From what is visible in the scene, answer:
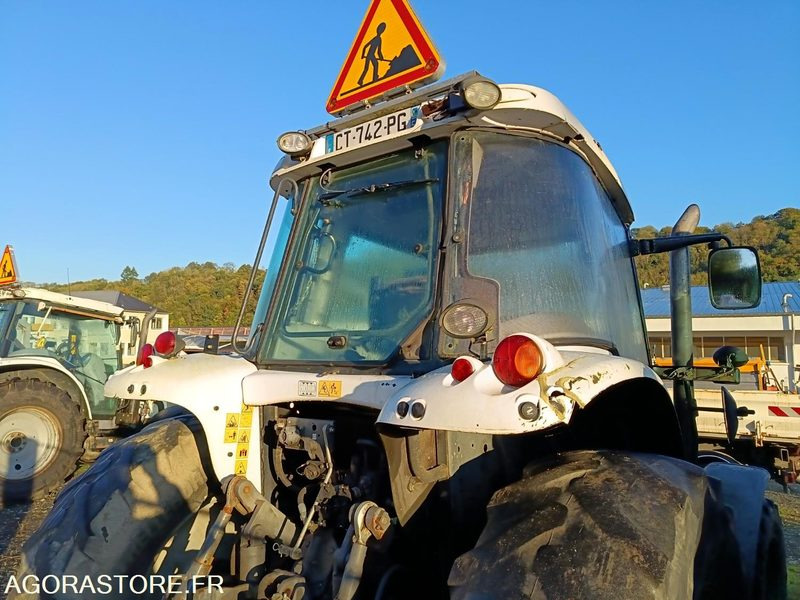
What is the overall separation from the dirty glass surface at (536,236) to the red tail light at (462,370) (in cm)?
38

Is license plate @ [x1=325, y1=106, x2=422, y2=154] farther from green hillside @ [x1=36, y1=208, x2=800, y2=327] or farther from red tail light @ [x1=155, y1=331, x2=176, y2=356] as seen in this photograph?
green hillside @ [x1=36, y1=208, x2=800, y2=327]

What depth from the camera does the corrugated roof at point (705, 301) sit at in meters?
16.2

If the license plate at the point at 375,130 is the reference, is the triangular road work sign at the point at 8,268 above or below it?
above

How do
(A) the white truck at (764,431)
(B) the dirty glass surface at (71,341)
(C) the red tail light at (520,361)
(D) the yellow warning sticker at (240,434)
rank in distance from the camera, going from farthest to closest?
(B) the dirty glass surface at (71,341) → (A) the white truck at (764,431) → (D) the yellow warning sticker at (240,434) → (C) the red tail light at (520,361)

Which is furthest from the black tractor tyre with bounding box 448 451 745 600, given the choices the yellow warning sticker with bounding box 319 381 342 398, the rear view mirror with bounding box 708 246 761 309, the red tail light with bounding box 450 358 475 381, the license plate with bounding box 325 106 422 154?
the rear view mirror with bounding box 708 246 761 309

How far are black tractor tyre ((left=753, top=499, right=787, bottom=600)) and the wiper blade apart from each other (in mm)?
1906

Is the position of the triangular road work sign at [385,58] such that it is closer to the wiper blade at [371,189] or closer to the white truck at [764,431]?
the wiper blade at [371,189]

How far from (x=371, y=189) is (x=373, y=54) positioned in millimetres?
936

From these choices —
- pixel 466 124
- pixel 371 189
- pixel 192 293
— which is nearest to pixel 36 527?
pixel 371 189

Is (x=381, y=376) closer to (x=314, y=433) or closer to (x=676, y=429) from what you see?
(x=314, y=433)

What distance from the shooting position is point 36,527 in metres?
6.83

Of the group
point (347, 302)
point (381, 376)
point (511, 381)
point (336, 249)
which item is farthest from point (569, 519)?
point (336, 249)

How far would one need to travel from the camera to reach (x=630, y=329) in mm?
3160
